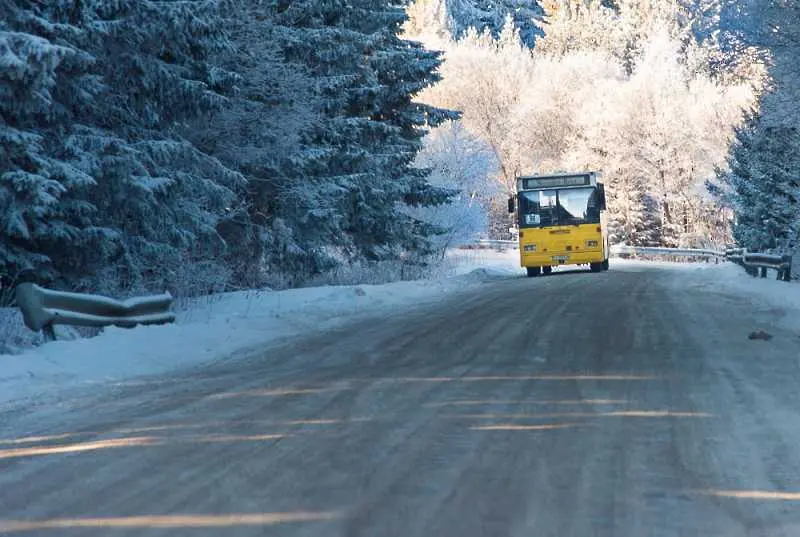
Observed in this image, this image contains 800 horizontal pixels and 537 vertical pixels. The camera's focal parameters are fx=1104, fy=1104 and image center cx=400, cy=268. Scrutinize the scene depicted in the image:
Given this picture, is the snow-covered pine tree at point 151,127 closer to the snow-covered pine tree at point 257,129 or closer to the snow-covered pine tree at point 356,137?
the snow-covered pine tree at point 257,129

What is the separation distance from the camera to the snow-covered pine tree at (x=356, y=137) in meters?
24.1

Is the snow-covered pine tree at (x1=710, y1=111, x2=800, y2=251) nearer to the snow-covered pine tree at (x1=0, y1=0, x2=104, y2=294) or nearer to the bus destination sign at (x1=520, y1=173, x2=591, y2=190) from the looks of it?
the bus destination sign at (x1=520, y1=173, x2=591, y2=190)

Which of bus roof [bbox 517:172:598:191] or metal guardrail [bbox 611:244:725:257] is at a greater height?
bus roof [bbox 517:172:598:191]

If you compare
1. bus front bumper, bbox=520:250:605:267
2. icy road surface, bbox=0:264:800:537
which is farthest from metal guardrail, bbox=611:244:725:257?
icy road surface, bbox=0:264:800:537

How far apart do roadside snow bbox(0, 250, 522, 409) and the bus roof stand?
15.0 metres

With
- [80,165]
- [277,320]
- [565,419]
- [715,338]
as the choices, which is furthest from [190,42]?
[565,419]

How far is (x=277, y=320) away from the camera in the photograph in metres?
17.1

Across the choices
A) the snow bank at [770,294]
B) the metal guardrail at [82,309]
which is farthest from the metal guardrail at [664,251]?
the metal guardrail at [82,309]

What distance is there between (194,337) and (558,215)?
1017 inches

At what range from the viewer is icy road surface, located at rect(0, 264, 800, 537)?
523 cm

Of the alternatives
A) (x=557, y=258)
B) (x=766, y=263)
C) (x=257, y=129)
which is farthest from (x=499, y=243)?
(x=257, y=129)

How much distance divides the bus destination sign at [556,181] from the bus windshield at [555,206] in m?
0.21

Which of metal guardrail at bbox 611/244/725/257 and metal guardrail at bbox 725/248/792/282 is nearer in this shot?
metal guardrail at bbox 725/248/792/282

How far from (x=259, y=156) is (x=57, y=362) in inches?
418
